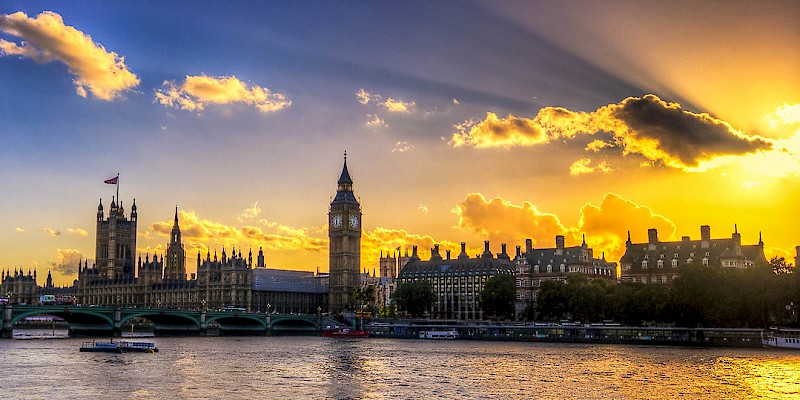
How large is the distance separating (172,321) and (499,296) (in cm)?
6382

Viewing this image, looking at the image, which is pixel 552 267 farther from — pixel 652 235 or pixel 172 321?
pixel 172 321

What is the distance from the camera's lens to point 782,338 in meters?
105

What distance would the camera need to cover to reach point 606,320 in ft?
458

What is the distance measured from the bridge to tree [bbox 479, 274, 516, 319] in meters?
37.4

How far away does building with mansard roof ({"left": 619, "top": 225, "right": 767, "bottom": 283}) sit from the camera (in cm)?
14175

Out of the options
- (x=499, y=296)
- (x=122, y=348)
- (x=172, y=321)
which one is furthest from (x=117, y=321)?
(x=499, y=296)

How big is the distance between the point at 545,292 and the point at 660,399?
280ft

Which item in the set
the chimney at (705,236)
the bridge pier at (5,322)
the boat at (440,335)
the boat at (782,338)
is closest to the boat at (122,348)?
the bridge pier at (5,322)

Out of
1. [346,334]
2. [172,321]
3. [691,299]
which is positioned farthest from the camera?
[172,321]

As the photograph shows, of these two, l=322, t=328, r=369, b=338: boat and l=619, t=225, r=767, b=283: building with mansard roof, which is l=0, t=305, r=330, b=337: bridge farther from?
l=619, t=225, r=767, b=283: building with mansard roof

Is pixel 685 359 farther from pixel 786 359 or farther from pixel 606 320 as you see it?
pixel 606 320

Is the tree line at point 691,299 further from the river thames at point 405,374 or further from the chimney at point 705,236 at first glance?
the chimney at point 705,236

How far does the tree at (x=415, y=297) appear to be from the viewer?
180625 mm

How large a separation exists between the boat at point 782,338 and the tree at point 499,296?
56.8 m
